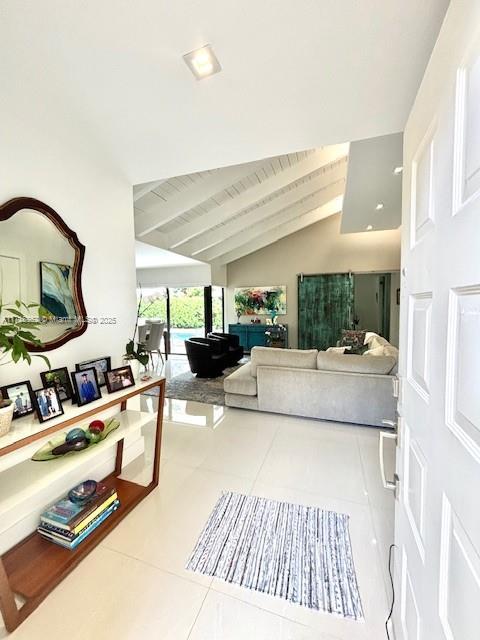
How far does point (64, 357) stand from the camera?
172 cm

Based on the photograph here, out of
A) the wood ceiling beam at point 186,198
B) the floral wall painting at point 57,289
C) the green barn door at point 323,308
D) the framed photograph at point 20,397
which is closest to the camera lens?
the framed photograph at point 20,397

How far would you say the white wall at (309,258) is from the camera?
21.3 feet

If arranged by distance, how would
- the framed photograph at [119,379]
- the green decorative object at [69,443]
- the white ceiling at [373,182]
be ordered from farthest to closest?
the white ceiling at [373,182] < the framed photograph at [119,379] < the green decorative object at [69,443]

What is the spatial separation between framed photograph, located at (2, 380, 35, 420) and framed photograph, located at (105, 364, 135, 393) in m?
0.41

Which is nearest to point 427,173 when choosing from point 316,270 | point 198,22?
point 198,22

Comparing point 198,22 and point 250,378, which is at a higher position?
point 198,22

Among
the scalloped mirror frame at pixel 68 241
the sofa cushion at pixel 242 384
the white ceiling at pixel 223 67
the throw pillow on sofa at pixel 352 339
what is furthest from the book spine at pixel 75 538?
the throw pillow on sofa at pixel 352 339

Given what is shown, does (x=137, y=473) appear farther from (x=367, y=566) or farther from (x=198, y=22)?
(x=198, y=22)

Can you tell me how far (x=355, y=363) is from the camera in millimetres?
3021

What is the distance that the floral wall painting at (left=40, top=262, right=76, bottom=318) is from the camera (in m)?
1.62

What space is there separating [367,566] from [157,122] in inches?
112

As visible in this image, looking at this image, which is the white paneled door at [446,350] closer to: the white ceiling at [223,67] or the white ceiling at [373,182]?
the white ceiling at [223,67]

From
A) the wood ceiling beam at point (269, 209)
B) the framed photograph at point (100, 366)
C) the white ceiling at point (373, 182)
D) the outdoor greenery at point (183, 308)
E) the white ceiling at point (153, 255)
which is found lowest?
the framed photograph at point (100, 366)

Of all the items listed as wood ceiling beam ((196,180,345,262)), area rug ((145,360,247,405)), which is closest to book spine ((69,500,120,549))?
area rug ((145,360,247,405))
